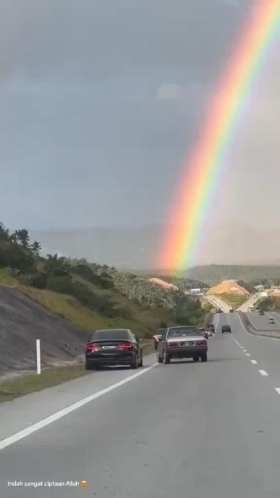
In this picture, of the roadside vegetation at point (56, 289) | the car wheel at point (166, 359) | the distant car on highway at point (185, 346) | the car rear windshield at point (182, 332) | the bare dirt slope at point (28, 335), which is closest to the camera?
the distant car on highway at point (185, 346)

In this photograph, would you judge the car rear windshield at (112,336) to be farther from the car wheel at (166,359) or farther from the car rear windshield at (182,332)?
the car rear windshield at (182,332)

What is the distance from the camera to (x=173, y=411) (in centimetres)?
1605

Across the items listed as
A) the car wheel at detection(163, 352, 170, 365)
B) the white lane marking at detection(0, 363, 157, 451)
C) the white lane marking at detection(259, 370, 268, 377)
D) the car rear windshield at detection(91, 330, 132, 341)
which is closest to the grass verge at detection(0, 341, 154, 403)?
the white lane marking at detection(0, 363, 157, 451)

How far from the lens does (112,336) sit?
3241cm

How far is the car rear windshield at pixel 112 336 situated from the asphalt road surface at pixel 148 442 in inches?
408

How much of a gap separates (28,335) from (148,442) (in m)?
37.4

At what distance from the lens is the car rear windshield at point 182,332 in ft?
120

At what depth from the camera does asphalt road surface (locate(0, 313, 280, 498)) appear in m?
8.79

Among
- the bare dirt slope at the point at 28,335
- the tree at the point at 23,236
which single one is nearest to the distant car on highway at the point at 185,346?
the bare dirt slope at the point at 28,335

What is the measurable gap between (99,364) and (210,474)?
909 inches

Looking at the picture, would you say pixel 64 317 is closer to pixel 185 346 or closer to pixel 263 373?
pixel 185 346

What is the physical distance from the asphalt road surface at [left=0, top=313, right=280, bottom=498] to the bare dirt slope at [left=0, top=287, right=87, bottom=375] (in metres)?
14.4

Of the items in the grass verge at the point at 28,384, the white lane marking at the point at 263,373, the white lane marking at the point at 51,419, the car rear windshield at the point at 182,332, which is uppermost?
the car rear windshield at the point at 182,332

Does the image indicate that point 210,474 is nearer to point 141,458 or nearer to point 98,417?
point 141,458
